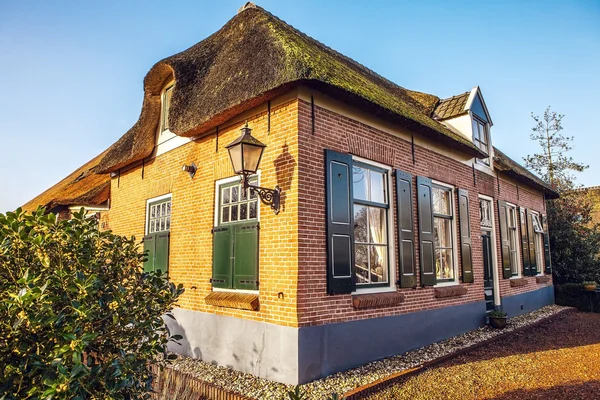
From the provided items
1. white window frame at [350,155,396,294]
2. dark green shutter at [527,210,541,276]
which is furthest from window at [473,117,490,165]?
white window frame at [350,155,396,294]

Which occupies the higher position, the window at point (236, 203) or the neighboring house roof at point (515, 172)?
the neighboring house roof at point (515, 172)

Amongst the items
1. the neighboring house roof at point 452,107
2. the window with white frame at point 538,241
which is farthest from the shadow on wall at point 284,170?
the window with white frame at point 538,241

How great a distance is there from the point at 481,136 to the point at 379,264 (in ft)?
18.6

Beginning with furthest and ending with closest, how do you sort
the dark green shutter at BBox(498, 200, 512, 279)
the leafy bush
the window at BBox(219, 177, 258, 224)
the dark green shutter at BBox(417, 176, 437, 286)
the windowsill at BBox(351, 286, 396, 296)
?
the dark green shutter at BBox(498, 200, 512, 279) → the dark green shutter at BBox(417, 176, 437, 286) → the window at BBox(219, 177, 258, 224) → the windowsill at BBox(351, 286, 396, 296) → the leafy bush

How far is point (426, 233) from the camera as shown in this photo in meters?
6.91

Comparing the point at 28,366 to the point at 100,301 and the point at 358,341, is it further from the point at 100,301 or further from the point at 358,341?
the point at 358,341

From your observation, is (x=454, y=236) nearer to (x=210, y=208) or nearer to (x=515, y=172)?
(x=515, y=172)

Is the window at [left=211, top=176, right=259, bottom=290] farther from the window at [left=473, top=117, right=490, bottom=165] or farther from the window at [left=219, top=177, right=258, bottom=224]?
the window at [left=473, top=117, right=490, bottom=165]

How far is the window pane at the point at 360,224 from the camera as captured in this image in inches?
229

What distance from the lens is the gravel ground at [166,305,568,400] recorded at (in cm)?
444

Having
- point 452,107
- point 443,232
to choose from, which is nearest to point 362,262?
point 443,232

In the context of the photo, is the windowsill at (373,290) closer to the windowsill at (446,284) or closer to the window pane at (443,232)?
the windowsill at (446,284)

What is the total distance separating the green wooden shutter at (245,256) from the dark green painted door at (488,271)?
21.0 ft

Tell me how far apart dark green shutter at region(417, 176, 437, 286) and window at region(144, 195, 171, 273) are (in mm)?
4728
